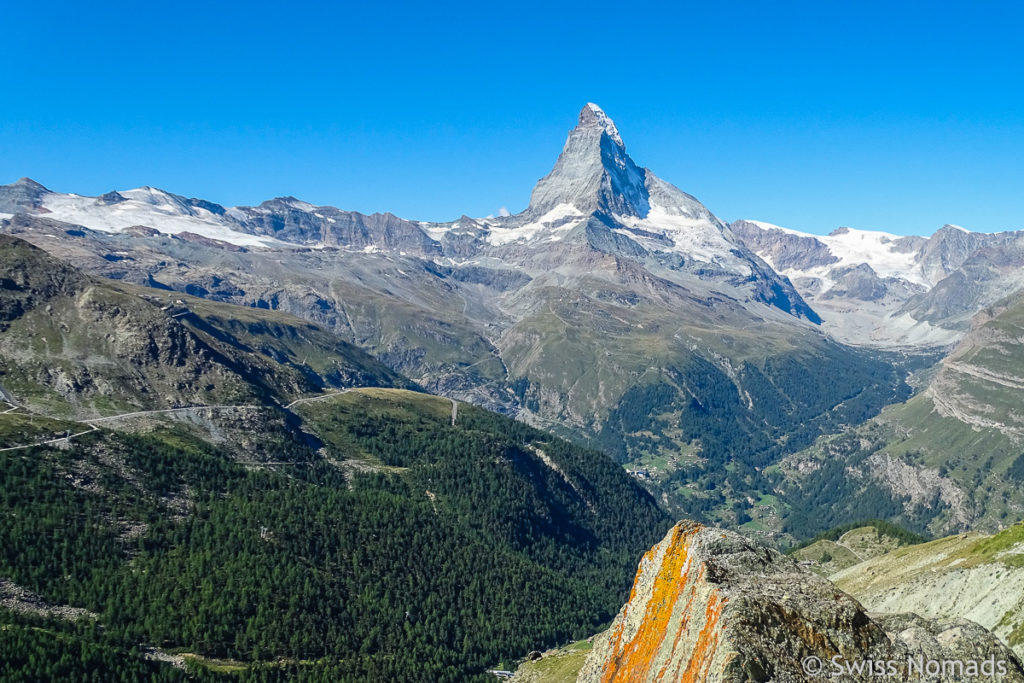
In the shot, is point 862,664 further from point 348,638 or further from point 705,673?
point 348,638

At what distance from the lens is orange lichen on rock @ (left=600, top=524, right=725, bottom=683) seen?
1527 inches

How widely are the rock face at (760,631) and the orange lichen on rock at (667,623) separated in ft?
0.28

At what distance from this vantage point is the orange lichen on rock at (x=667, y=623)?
38.8 metres

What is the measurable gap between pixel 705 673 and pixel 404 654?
16655 cm

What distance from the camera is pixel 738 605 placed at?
38.2 m

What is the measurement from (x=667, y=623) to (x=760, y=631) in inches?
313

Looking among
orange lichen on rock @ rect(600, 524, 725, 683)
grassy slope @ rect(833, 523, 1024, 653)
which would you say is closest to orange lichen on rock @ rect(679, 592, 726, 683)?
orange lichen on rock @ rect(600, 524, 725, 683)

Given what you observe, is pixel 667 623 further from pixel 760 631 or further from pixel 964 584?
pixel 964 584

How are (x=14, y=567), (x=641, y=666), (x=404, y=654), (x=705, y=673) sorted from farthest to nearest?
(x=404, y=654) < (x=14, y=567) < (x=641, y=666) < (x=705, y=673)

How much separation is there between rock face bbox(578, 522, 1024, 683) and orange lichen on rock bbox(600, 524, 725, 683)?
0.28 feet

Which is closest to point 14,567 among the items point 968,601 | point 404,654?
point 404,654

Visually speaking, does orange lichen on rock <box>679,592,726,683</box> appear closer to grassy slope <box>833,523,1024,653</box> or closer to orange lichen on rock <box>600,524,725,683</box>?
orange lichen on rock <box>600,524,725,683</box>

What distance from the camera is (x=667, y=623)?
4388cm

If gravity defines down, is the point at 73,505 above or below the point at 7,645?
above
